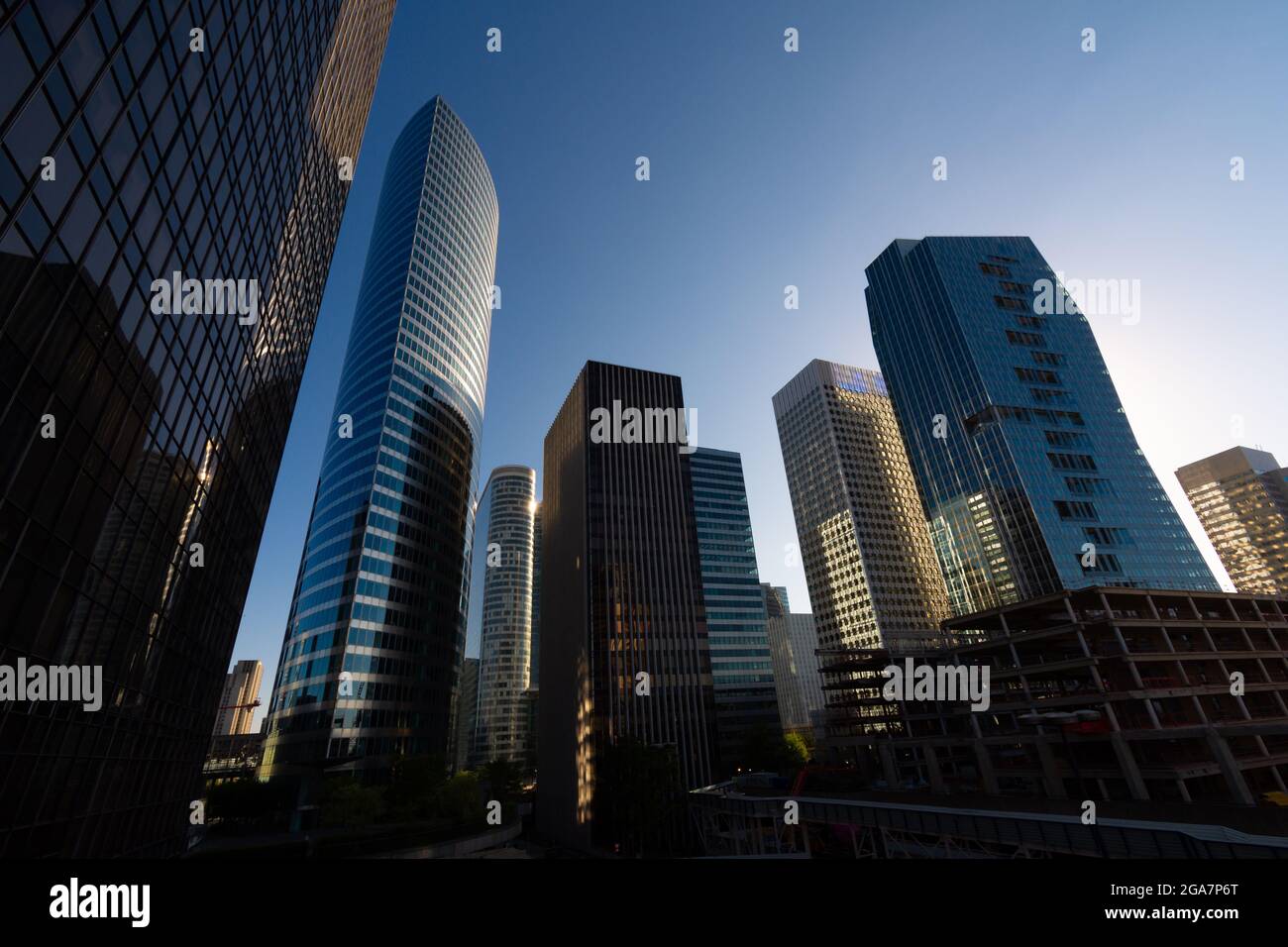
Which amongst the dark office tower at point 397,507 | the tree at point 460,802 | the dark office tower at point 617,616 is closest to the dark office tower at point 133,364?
the tree at point 460,802

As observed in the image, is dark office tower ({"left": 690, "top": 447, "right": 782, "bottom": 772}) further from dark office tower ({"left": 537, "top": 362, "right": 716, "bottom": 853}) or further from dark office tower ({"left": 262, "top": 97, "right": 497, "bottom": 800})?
dark office tower ({"left": 262, "top": 97, "right": 497, "bottom": 800})

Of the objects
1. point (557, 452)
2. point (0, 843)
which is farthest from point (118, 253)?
point (557, 452)

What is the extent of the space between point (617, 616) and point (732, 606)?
44101 mm

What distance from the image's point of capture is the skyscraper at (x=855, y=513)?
155875 mm

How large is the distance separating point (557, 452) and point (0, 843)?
102202mm

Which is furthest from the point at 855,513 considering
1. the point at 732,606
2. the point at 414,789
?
the point at 414,789

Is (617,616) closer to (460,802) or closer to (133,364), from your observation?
(460,802)

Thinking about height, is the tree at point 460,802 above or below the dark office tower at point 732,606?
below

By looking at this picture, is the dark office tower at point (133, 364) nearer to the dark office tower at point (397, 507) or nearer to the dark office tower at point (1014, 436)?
the dark office tower at point (397, 507)

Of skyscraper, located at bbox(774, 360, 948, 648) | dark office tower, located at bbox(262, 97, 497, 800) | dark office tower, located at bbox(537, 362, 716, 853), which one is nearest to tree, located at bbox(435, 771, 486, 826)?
dark office tower, located at bbox(262, 97, 497, 800)

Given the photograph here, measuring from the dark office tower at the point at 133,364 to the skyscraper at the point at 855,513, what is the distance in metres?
141

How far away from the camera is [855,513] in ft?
538
